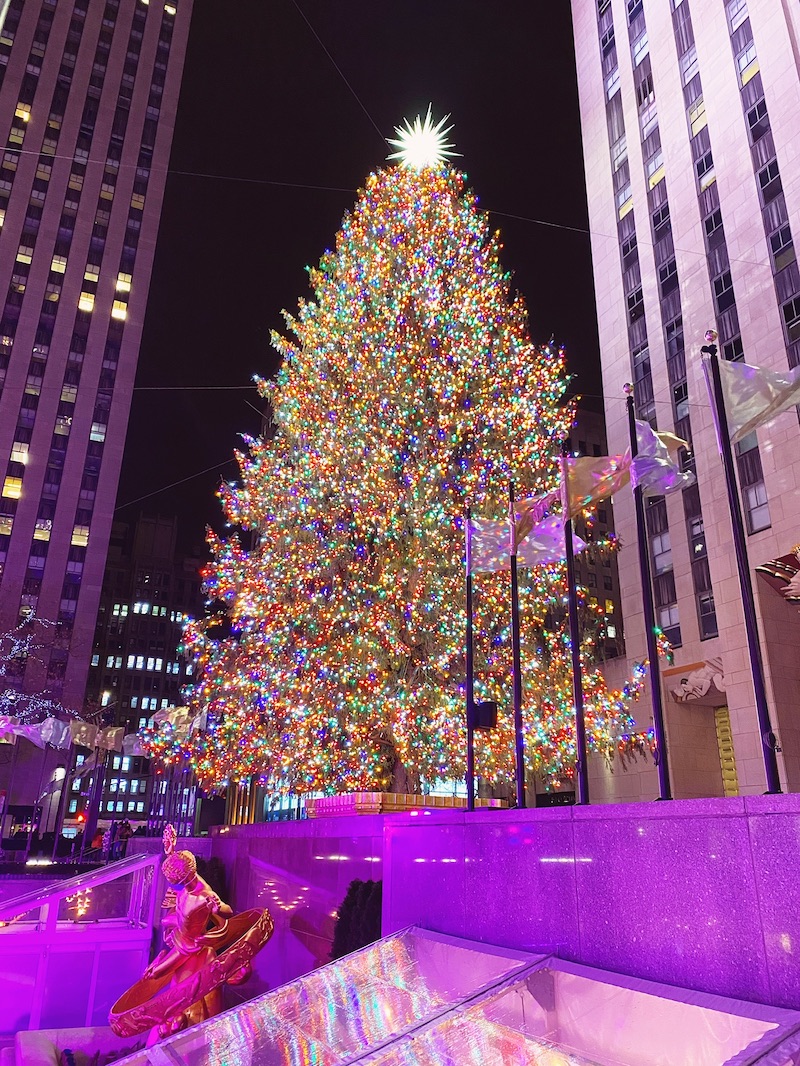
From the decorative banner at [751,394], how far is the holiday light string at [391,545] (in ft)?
31.1

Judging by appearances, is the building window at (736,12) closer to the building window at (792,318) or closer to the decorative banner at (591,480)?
the building window at (792,318)

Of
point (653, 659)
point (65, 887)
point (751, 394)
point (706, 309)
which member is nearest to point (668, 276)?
point (706, 309)

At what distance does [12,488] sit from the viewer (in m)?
69.8

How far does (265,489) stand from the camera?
1994 centimetres

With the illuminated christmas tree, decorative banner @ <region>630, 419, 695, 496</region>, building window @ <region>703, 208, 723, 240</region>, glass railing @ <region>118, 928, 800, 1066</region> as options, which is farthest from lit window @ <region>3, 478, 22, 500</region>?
glass railing @ <region>118, 928, 800, 1066</region>

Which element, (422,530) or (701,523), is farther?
(701,523)

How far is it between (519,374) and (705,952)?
1587 centimetres

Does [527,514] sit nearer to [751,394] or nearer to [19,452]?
[751,394]

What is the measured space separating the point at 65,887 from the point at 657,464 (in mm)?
9017

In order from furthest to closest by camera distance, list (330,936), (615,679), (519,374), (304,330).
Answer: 1. (615,679)
2. (304,330)
3. (519,374)
4. (330,936)

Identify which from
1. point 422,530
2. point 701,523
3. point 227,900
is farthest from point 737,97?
point 227,900

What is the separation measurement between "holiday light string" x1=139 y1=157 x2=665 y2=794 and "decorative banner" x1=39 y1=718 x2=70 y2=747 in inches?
280

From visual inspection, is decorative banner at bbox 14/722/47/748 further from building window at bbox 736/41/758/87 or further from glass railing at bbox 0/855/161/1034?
building window at bbox 736/41/758/87

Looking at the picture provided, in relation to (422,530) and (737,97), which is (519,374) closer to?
(422,530)
